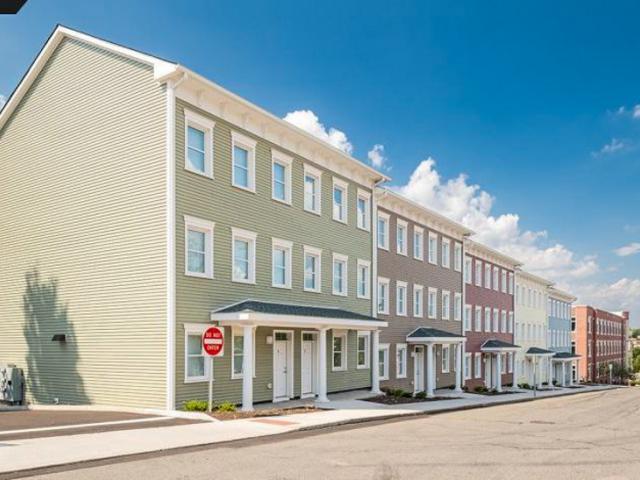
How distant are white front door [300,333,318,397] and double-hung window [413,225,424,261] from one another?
42.3 feet

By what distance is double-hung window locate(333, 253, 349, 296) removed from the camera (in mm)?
27845

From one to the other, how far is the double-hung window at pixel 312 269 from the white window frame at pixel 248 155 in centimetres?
426

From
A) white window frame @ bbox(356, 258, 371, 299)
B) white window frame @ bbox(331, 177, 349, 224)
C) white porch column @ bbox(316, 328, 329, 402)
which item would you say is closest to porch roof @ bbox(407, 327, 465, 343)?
white window frame @ bbox(356, 258, 371, 299)

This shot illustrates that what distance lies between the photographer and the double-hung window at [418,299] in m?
36.5

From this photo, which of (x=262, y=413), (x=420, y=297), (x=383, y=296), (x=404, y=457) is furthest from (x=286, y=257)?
(x=420, y=297)

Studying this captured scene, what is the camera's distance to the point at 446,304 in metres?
41.2

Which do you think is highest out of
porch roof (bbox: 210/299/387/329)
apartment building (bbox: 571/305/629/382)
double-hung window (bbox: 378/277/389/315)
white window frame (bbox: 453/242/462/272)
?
white window frame (bbox: 453/242/462/272)

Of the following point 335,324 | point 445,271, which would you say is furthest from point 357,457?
point 445,271

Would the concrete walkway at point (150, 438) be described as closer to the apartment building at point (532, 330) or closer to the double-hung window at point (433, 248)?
the double-hung window at point (433, 248)

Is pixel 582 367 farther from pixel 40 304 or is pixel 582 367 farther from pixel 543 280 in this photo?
pixel 40 304

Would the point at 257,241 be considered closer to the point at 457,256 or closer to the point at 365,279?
the point at 365,279

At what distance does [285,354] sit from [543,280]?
1847 inches

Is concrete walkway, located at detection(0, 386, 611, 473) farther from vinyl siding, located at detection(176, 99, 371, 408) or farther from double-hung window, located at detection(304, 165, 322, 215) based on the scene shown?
double-hung window, located at detection(304, 165, 322, 215)

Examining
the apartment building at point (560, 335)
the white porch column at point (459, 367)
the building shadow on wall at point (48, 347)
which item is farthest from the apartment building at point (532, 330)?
the building shadow on wall at point (48, 347)
